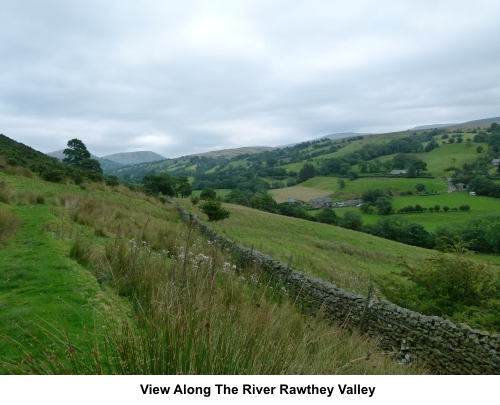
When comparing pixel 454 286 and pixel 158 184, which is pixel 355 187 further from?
pixel 454 286

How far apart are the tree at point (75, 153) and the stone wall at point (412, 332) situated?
4997cm

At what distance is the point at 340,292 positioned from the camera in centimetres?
745

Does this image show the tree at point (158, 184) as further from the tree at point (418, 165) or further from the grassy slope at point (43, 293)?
the tree at point (418, 165)

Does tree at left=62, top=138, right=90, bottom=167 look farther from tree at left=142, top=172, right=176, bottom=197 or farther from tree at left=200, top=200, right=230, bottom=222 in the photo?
tree at left=200, top=200, right=230, bottom=222

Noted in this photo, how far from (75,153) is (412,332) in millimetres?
54752

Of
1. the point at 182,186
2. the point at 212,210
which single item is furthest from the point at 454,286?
the point at 182,186

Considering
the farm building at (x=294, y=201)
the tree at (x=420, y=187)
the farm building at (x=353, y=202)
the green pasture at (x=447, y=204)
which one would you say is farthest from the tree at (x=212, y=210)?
the tree at (x=420, y=187)

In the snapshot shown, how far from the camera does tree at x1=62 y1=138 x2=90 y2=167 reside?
159 feet

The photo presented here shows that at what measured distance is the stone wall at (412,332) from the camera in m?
5.18

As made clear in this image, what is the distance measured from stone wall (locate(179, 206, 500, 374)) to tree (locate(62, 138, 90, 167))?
4997 centimetres

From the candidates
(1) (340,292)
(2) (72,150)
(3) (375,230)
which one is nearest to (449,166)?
(3) (375,230)

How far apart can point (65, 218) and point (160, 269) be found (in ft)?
19.8

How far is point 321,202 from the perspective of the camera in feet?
265

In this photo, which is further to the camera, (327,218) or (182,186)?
(327,218)
